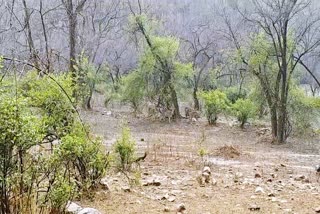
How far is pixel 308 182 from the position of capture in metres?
6.82

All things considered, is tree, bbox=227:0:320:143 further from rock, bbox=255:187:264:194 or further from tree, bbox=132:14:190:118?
rock, bbox=255:187:264:194

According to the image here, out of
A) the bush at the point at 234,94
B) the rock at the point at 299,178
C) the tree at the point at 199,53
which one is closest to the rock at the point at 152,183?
the rock at the point at 299,178

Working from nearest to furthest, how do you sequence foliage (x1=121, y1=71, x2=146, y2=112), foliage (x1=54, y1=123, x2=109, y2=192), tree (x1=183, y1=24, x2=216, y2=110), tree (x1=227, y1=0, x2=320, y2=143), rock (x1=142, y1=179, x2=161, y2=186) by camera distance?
1. foliage (x1=54, y1=123, x2=109, y2=192)
2. rock (x1=142, y1=179, x2=161, y2=186)
3. tree (x1=227, y1=0, x2=320, y2=143)
4. foliage (x1=121, y1=71, x2=146, y2=112)
5. tree (x1=183, y1=24, x2=216, y2=110)

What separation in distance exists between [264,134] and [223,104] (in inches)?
95.6

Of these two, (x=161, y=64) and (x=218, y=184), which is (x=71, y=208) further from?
(x=161, y=64)

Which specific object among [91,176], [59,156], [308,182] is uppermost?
[59,156]

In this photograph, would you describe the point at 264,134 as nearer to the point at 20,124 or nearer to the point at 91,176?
the point at 91,176

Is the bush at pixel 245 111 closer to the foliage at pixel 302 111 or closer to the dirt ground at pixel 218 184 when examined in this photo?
the foliage at pixel 302 111

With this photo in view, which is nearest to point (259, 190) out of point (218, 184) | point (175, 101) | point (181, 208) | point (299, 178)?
point (218, 184)

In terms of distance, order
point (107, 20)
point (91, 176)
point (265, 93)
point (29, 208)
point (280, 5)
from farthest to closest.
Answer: point (107, 20) < point (265, 93) < point (280, 5) < point (91, 176) < point (29, 208)

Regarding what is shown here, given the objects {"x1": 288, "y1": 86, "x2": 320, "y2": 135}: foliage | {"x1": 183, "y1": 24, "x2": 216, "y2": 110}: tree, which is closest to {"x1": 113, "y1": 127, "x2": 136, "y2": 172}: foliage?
{"x1": 288, "y1": 86, "x2": 320, "y2": 135}: foliage

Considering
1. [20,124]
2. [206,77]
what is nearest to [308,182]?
[20,124]

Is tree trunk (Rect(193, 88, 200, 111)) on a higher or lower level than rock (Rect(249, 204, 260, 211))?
higher

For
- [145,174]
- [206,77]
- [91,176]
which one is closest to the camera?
[91,176]
